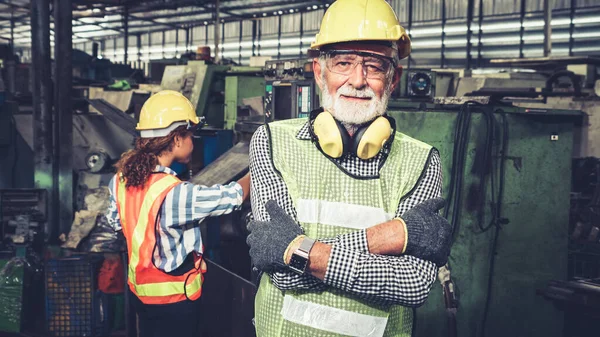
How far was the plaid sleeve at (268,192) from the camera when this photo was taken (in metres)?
1.45

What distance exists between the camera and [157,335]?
8.52 ft

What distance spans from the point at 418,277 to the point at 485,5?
1405cm

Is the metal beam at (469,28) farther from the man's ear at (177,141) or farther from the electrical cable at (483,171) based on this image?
the man's ear at (177,141)

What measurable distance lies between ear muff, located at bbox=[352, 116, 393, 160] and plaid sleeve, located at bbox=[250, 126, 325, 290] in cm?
19

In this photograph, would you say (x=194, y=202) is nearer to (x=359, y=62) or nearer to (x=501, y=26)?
(x=359, y=62)

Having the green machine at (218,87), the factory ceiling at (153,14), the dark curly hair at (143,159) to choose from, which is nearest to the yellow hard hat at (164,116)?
the dark curly hair at (143,159)

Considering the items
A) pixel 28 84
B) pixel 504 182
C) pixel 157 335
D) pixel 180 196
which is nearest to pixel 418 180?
pixel 180 196

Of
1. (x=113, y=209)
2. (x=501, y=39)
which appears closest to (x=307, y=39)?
(x=501, y=39)

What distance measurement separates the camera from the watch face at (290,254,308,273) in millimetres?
1401

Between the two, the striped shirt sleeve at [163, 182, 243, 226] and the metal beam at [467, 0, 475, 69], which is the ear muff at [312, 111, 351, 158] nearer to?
the striped shirt sleeve at [163, 182, 243, 226]

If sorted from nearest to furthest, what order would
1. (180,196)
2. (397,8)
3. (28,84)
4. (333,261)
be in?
1. (333,261)
2. (180,196)
3. (28,84)
4. (397,8)

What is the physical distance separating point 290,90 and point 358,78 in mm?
2252

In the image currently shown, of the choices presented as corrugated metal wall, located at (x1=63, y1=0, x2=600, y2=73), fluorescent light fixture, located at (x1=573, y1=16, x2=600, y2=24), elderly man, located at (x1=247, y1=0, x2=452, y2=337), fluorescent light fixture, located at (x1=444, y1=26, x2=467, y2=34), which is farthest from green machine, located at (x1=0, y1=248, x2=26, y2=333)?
fluorescent light fixture, located at (x1=444, y1=26, x2=467, y2=34)

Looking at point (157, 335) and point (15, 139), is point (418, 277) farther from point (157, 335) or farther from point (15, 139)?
point (15, 139)
